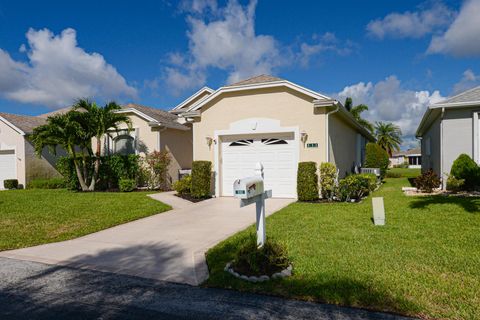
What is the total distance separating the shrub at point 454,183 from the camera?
1194 cm

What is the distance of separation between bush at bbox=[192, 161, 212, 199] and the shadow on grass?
729 cm

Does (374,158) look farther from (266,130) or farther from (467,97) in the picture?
(266,130)

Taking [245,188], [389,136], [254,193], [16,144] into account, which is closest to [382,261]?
[254,193]

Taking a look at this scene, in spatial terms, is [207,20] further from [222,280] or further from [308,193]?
[222,280]

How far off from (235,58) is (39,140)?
11.4 metres

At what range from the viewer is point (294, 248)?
5.75 meters

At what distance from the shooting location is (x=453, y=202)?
33.0ft

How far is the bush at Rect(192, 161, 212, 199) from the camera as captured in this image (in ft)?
42.3

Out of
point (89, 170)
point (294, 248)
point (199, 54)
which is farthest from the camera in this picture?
point (199, 54)

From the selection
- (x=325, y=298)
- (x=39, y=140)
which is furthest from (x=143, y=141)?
(x=325, y=298)

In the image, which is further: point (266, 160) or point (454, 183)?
point (266, 160)

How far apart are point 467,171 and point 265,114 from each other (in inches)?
309

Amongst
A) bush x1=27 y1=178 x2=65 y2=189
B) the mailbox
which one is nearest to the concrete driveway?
the mailbox

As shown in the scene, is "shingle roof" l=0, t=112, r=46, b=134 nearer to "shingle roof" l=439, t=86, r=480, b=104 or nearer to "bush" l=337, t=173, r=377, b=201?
"bush" l=337, t=173, r=377, b=201
